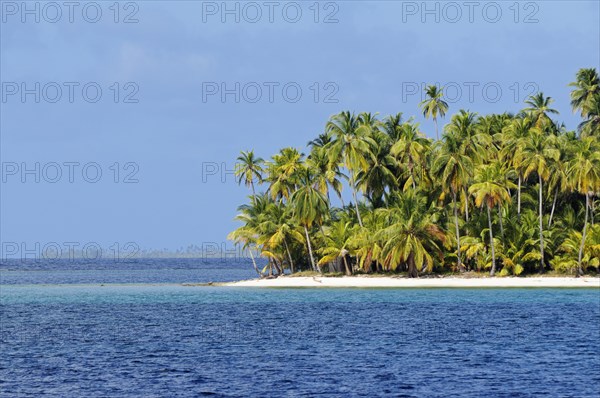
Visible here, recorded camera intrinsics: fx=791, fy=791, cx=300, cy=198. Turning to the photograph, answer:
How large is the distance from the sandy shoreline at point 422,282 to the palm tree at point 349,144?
7.45 metres

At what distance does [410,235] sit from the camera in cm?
7938

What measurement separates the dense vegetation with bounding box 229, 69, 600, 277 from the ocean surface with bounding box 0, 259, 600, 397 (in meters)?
13.2

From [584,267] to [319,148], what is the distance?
33.2m

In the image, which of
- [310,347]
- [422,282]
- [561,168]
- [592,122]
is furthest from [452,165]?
[310,347]

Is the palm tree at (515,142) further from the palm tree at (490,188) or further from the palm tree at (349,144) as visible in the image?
→ the palm tree at (349,144)

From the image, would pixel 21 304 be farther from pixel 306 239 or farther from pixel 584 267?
pixel 584 267

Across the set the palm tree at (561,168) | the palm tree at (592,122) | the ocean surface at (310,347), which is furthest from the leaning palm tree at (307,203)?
the palm tree at (592,122)

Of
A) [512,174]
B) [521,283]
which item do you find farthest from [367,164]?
[521,283]

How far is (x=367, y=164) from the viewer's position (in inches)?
3440

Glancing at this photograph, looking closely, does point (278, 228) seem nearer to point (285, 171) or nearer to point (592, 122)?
point (285, 171)

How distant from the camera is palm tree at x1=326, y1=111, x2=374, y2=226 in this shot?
85.4m

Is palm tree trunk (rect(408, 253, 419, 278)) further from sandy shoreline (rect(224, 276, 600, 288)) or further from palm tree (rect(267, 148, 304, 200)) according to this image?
palm tree (rect(267, 148, 304, 200))

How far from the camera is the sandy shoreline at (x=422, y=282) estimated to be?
244 feet

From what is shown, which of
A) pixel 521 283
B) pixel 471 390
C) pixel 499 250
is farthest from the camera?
pixel 499 250
